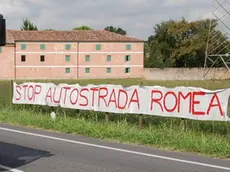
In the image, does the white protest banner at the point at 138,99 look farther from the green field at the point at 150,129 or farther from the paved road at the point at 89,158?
the paved road at the point at 89,158

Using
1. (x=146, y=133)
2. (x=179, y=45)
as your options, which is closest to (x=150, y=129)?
(x=146, y=133)

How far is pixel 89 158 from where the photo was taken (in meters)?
9.71

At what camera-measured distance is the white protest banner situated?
12310 mm

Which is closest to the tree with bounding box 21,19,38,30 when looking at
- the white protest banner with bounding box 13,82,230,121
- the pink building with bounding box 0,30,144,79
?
the pink building with bounding box 0,30,144,79

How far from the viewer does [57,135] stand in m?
13.8

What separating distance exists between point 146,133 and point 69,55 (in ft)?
261

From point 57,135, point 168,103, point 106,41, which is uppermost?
point 106,41

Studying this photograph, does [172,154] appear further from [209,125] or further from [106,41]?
[106,41]

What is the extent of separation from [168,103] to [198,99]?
117cm

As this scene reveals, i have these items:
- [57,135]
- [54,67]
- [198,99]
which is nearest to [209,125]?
[198,99]

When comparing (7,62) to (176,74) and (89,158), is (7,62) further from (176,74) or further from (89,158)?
(89,158)

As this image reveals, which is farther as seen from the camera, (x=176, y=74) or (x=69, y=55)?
(x=69, y=55)

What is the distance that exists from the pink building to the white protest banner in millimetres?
69568

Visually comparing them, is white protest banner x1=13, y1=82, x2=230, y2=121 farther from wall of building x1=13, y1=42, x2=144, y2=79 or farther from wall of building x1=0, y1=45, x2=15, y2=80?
wall of building x1=13, y1=42, x2=144, y2=79
